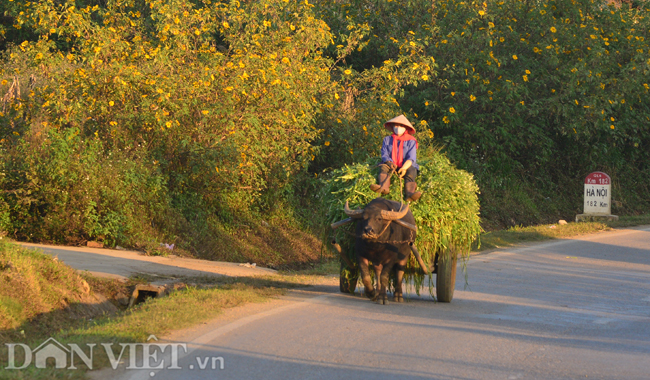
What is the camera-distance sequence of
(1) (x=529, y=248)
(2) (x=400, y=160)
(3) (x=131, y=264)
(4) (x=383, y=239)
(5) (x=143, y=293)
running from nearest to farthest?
(4) (x=383, y=239), (5) (x=143, y=293), (2) (x=400, y=160), (3) (x=131, y=264), (1) (x=529, y=248)

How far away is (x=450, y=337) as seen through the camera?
7.80m

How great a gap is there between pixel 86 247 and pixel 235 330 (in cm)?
647

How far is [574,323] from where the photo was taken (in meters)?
8.70

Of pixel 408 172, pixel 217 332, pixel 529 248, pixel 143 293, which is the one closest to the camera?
pixel 217 332

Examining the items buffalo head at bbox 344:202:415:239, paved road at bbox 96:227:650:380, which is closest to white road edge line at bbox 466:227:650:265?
paved road at bbox 96:227:650:380

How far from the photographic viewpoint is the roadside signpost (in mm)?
22672

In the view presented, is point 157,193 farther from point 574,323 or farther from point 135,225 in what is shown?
point 574,323

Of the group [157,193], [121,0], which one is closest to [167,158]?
[157,193]

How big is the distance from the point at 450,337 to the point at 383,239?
190cm

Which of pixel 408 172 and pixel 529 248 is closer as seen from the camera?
pixel 408 172

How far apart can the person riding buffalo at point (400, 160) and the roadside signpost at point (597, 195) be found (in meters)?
13.3

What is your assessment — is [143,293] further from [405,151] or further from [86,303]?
[405,151]

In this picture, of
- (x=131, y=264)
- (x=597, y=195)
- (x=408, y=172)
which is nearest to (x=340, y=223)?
(x=408, y=172)

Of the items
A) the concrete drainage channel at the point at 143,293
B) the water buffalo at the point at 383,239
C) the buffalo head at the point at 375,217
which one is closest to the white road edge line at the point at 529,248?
the water buffalo at the point at 383,239
